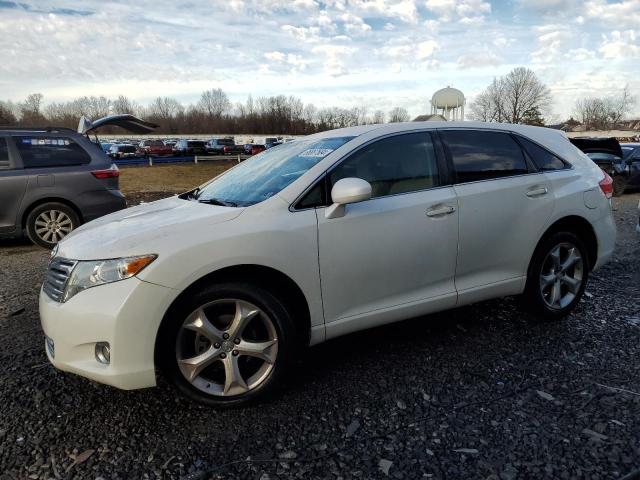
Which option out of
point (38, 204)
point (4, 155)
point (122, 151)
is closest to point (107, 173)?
point (38, 204)

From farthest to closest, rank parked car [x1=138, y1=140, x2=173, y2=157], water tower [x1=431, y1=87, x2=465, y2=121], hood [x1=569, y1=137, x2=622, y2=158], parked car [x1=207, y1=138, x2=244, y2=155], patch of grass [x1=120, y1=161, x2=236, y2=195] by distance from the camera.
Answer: parked car [x1=207, y1=138, x2=244, y2=155] → parked car [x1=138, y1=140, x2=173, y2=157] → water tower [x1=431, y1=87, x2=465, y2=121] → patch of grass [x1=120, y1=161, x2=236, y2=195] → hood [x1=569, y1=137, x2=622, y2=158]

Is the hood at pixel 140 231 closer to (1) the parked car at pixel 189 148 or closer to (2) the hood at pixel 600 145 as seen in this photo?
(2) the hood at pixel 600 145

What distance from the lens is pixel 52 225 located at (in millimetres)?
6930

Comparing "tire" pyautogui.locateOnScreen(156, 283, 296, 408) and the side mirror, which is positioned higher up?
the side mirror

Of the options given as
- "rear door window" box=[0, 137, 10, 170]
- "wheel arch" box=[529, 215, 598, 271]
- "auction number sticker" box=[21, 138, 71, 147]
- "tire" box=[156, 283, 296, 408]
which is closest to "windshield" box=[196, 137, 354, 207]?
"tire" box=[156, 283, 296, 408]

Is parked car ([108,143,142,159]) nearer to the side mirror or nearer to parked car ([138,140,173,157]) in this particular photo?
parked car ([138,140,173,157])

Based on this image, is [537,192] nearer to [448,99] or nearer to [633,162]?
[633,162]

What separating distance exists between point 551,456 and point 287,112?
10250 centimetres

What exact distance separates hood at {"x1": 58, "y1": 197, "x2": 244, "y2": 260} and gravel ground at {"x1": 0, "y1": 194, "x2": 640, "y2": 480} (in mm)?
935

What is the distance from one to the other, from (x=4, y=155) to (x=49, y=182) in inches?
26.9

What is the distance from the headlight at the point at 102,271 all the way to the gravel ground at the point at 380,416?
78 centimetres

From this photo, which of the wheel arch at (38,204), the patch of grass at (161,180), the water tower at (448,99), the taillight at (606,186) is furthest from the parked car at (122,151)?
the taillight at (606,186)

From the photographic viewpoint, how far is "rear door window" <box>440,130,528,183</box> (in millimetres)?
3496

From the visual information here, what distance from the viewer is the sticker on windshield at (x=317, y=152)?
317cm
